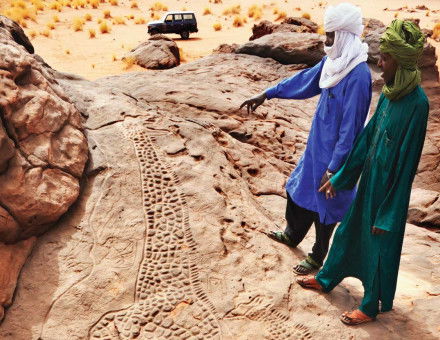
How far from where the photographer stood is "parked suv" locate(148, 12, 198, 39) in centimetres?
1584

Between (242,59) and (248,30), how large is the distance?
1077 centimetres

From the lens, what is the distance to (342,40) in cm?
285

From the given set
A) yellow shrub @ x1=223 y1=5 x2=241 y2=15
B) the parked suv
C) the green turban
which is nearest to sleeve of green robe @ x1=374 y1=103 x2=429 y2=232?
the green turban

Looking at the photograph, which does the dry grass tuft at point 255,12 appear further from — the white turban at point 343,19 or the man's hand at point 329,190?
the man's hand at point 329,190

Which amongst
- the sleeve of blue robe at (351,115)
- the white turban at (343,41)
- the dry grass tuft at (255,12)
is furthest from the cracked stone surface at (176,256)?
the dry grass tuft at (255,12)

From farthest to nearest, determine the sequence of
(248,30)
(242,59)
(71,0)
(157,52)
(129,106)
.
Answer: (71,0) < (248,30) < (157,52) < (242,59) < (129,106)

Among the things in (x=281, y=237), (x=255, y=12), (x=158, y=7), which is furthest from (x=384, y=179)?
(x=158, y=7)

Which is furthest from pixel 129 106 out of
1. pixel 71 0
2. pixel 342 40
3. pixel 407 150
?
pixel 71 0

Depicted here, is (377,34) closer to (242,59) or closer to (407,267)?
(242,59)

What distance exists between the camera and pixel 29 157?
3252mm

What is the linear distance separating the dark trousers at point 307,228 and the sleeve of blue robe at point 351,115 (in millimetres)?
568

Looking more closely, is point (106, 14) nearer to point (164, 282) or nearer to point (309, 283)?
point (164, 282)

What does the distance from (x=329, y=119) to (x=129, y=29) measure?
15.9m

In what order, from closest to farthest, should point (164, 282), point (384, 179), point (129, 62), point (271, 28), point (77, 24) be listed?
1. point (384, 179)
2. point (164, 282)
3. point (271, 28)
4. point (129, 62)
5. point (77, 24)
